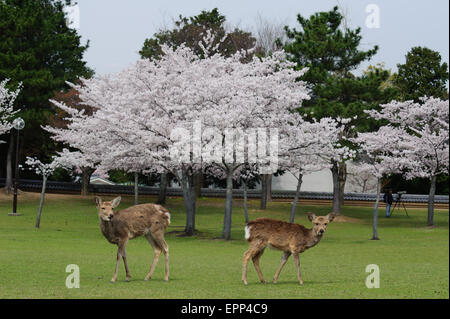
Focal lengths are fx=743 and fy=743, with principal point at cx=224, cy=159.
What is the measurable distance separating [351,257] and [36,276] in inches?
511

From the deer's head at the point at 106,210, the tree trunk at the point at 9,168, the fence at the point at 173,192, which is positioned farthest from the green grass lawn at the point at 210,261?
the fence at the point at 173,192

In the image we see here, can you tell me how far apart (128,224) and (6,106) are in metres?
41.0

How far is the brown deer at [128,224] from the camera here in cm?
1444

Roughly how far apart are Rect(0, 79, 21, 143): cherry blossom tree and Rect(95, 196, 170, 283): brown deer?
38193 mm

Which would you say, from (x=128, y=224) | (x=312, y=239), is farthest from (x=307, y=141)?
(x=128, y=224)

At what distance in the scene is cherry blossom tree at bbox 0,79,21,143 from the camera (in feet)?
171

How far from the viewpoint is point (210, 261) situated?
2353 centimetres

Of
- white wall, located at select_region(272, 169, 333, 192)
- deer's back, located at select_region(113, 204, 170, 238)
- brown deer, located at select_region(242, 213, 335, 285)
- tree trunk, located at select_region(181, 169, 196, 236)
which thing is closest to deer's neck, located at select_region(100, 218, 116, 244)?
deer's back, located at select_region(113, 204, 170, 238)

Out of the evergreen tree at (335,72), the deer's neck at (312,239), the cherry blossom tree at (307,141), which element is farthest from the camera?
the evergreen tree at (335,72)

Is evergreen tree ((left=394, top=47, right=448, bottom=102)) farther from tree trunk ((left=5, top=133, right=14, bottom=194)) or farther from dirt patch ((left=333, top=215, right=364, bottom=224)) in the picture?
tree trunk ((left=5, top=133, right=14, bottom=194))

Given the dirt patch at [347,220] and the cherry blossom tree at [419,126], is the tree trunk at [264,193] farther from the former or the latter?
the cherry blossom tree at [419,126]

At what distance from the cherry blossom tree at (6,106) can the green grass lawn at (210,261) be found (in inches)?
229

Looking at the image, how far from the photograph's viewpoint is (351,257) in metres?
26.8

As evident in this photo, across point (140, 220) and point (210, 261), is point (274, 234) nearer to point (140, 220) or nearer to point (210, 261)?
point (140, 220)
